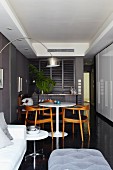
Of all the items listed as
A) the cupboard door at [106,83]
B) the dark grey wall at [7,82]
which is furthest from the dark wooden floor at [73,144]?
the cupboard door at [106,83]

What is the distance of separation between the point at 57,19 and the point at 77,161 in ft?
13.3

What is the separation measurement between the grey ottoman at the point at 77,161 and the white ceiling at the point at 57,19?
2.49 m

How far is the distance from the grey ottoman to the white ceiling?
8.15 ft

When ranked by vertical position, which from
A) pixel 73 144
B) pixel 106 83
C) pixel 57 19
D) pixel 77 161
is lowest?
pixel 73 144

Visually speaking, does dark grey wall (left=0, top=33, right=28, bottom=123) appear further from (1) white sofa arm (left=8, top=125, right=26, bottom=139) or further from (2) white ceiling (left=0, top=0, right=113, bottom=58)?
(1) white sofa arm (left=8, top=125, right=26, bottom=139)

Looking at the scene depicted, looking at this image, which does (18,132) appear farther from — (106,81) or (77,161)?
(106,81)

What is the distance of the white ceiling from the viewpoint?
418 cm

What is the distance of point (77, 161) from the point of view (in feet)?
7.32

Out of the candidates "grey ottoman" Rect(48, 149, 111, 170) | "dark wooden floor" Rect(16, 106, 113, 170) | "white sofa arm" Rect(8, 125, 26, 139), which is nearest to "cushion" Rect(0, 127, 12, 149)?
"white sofa arm" Rect(8, 125, 26, 139)

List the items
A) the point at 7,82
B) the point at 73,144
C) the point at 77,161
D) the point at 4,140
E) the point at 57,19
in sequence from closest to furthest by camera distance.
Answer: the point at 77,161, the point at 4,140, the point at 73,144, the point at 57,19, the point at 7,82

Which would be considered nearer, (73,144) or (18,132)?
(18,132)

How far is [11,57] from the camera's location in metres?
6.30

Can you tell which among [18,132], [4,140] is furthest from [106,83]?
[4,140]

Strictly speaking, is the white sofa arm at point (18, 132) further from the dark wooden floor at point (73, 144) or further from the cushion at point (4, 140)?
the dark wooden floor at point (73, 144)
